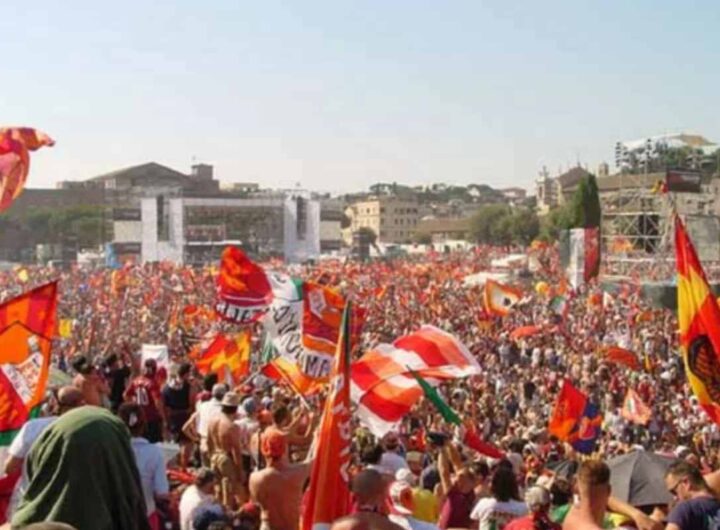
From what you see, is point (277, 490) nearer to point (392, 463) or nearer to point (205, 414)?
point (392, 463)

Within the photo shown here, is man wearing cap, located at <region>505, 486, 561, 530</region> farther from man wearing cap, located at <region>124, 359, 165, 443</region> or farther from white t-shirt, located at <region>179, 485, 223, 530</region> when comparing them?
man wearing cap, located at <region>124, 359, 165, 443</region>

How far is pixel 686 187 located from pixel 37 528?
195 ft

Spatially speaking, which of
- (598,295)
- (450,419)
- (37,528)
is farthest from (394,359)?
(598,295)

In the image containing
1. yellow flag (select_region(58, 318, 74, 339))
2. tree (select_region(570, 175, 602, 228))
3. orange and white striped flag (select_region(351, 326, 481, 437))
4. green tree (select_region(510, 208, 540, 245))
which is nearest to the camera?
orange and white striped flag (select_region(351, 326, 481, 437))

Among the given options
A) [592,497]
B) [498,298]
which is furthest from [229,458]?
[498,298]

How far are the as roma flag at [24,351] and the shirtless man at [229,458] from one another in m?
1.23

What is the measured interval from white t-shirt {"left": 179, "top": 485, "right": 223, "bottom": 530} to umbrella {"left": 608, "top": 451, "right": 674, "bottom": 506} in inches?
82.8

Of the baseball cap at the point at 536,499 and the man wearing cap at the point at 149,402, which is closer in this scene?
the baseball cap at the point at 536,499

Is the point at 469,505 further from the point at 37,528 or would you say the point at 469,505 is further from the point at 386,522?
the point at 37,528

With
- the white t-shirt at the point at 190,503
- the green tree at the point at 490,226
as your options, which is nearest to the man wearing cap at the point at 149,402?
the white t-shirt at the point at 190,503

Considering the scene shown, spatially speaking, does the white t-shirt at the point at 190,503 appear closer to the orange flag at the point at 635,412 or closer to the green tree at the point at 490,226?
the orange flag at the point at 635,412

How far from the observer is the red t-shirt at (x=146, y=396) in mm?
8906

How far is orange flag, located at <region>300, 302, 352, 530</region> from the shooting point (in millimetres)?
5141

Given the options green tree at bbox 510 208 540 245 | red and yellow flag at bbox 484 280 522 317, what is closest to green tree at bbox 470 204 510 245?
green tree at bbox 510 208 540 245
